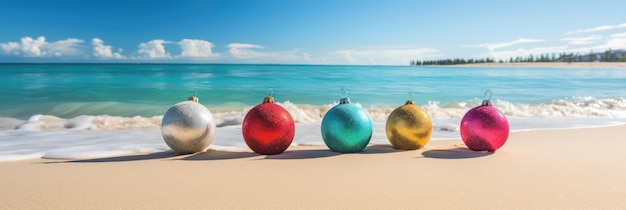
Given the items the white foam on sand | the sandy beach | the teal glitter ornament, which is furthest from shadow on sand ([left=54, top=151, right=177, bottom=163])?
the teal glitter ornament

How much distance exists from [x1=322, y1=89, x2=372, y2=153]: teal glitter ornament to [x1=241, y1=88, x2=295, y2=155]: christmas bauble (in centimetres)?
44

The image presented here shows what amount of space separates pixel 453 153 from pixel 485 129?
44cm

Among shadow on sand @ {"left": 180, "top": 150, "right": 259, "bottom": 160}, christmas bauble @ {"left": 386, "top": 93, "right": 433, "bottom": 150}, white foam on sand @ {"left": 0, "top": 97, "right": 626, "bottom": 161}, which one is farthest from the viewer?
white foam on sand @ {"left": 0, "top": 97, "right": 626, "bottom": 161}

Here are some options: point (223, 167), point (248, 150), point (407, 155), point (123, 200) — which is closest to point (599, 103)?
point (407, 155)

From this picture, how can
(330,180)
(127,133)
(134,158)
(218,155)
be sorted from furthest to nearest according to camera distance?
1. (127,133)
2. (218,155)
3. (134,158)
4. (330,180)

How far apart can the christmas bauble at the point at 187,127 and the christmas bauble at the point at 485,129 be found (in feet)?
9.58

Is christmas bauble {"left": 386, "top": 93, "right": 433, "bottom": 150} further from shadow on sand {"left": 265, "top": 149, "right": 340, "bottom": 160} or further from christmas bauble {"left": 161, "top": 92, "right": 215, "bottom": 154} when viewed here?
christmas bauble {"left": 161, "top": 92, "right": 215, "bottom": 154}

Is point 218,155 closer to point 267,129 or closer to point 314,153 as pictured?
point 267,129

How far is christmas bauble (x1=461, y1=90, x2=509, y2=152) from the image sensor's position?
5.27 metres

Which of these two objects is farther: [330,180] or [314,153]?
[314,153]

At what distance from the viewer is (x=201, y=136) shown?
521cm

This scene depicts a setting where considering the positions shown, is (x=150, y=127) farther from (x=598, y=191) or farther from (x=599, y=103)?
(x=599, y=103)

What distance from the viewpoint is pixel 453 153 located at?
5.30 meters

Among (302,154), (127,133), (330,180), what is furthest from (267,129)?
(127,133)
